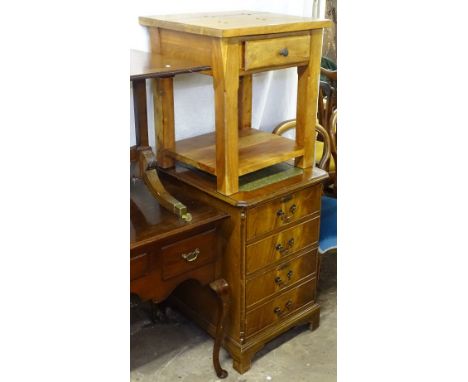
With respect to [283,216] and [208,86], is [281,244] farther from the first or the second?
[208,86]

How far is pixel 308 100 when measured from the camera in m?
1.86

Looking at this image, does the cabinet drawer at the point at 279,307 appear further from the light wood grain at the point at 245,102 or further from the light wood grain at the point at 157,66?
the light wood grain at the point at 157,66

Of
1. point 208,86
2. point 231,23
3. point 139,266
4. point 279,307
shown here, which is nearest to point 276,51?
point 231,23

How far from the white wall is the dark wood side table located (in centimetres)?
36

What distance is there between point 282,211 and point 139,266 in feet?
1.70

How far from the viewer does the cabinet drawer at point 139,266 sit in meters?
1.54

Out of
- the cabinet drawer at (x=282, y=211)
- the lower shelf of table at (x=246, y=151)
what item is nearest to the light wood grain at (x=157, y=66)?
the lower shelf of table at (x=246, y=151)

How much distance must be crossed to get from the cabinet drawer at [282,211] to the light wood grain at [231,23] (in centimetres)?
53
